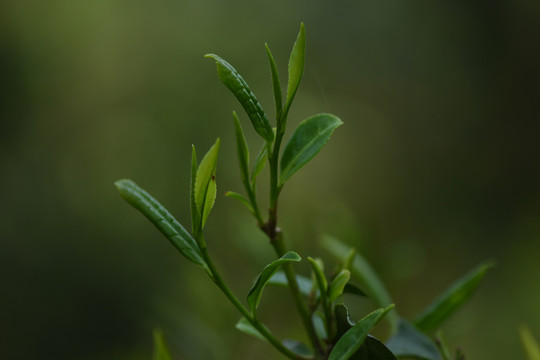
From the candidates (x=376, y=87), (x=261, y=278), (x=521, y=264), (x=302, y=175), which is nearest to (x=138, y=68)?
(x=302, y=175)

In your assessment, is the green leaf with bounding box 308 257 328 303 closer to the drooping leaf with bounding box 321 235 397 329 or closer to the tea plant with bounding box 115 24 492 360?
the tea plant with bounding box 115 24 492 360

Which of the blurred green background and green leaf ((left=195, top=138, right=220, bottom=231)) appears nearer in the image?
green leaf ((left=195, top=138, right=220, bottom=231))

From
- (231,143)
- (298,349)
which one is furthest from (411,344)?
(231,143)

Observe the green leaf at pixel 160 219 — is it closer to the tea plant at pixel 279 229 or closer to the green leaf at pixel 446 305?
the tea plant at pixel 279 229

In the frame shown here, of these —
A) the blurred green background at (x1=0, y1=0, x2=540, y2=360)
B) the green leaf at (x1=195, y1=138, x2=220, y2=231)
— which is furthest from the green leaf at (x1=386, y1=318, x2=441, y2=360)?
the blurred green background at (x1=0, y1=0, x2=540, y2=360)

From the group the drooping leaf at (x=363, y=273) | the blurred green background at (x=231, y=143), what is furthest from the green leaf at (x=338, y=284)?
the blurred green background at (x=231, y=143)

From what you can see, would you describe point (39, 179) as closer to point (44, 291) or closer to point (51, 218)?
point (51, 218)
